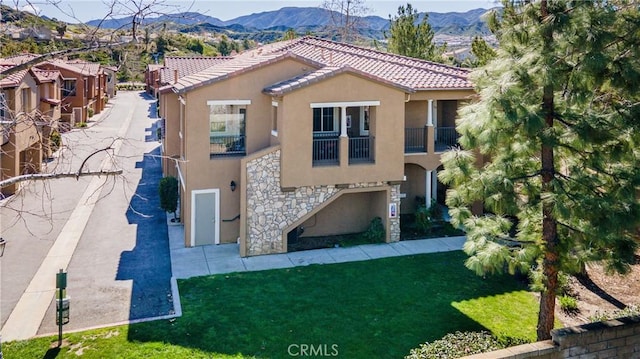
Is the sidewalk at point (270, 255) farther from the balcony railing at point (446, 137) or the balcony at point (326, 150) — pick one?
the balcony railing at point (446, 137)

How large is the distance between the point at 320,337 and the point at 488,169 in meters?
5.66

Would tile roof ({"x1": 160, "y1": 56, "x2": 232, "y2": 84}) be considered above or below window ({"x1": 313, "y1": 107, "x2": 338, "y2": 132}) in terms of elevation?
above

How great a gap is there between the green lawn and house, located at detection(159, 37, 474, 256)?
9.45 feet

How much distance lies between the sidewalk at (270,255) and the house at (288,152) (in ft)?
1.74

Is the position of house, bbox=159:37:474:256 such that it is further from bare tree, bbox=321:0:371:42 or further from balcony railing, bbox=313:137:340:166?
bare tree, bbox=321:0:371:42

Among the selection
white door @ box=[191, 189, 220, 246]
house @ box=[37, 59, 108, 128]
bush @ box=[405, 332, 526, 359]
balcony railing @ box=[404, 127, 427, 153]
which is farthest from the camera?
house @ box=[37, 59, 108, 128]

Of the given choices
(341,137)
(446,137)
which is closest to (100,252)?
(341,137)

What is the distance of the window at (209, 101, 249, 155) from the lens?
768 inches

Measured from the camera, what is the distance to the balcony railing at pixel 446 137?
23.3 meters

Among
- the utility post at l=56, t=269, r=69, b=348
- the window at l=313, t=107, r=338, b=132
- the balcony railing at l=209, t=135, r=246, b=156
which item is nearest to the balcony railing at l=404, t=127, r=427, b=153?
the window at l=313, t=107, r=338, b=132

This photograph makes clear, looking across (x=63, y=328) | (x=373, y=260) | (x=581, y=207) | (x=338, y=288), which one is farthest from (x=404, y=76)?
(x=63, y=328)

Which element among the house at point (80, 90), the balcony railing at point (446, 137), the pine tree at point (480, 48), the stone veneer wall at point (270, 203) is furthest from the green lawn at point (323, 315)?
the house at point (80, 90)

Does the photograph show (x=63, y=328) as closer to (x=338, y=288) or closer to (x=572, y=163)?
(x=338, y=288)

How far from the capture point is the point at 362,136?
69.7 ft
